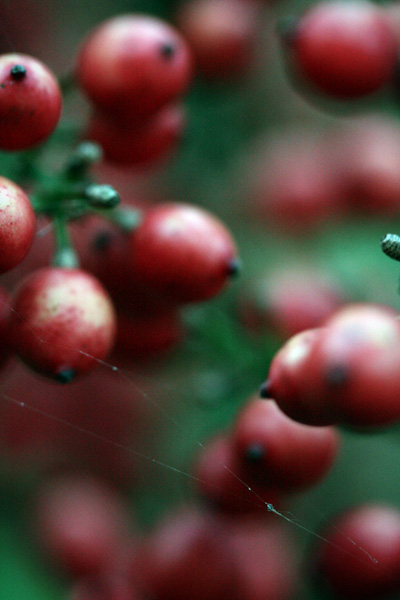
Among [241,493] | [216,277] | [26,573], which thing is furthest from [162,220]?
[26,573]

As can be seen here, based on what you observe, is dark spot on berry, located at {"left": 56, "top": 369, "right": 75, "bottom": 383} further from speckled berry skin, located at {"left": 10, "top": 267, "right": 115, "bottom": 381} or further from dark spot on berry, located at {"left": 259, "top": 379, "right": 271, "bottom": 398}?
dark spot on berry, located at {"left": 259, "top": 379, "right": 271, "bottom": 398}

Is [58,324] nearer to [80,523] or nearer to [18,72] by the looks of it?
[18,72]

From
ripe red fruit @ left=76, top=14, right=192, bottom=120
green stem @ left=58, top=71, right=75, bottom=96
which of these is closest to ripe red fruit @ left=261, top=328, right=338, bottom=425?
ripe red fruit @ left=76, top=14, right=192, bottom=120

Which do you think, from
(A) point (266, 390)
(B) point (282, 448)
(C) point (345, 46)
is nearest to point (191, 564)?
(B) point (282, 448)

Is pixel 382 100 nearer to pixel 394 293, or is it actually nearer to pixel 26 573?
pixel 394 293

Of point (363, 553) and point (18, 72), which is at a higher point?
point (18, 72)

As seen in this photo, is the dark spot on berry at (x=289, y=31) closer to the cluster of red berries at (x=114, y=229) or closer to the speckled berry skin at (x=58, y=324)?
the cluster of red berries at (x=114, y=229)
